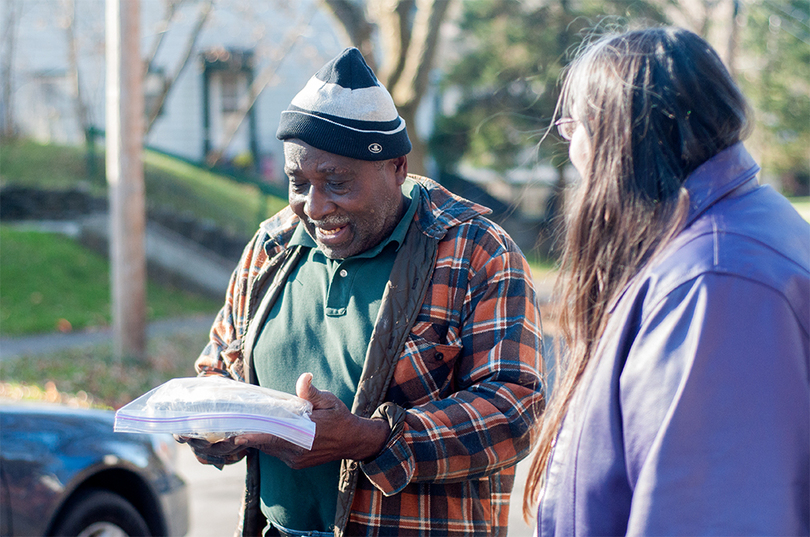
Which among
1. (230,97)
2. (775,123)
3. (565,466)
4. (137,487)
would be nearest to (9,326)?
(137,487)

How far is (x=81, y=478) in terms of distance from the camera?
3.90 meters

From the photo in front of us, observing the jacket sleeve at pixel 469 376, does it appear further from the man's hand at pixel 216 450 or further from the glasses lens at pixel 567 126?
the glasses lens at pixel 567 126

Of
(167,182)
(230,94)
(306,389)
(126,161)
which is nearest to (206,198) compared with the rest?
(167,182)

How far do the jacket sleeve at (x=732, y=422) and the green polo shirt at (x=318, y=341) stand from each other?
3.52ft

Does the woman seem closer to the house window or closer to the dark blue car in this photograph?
the dark blue car

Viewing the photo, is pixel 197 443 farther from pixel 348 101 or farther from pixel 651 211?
pixel 651 211

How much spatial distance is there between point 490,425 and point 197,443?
0.82m

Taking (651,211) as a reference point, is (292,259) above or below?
below

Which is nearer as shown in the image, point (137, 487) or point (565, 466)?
point (565, 466)

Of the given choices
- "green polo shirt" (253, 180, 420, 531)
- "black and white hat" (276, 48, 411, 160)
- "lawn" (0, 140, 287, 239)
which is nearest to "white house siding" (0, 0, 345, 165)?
"lawn" (0, 140, 287, 239)

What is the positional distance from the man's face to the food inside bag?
52 cm

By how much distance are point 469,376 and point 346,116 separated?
32.1 inches

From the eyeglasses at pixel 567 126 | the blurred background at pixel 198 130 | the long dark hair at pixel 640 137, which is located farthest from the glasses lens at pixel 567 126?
the blurred background at pixel 198 130

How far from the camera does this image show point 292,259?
2471 millimetres
